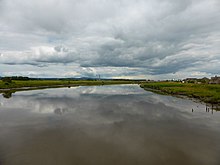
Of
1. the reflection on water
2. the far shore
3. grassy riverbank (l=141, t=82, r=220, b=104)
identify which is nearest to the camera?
the reflection on water

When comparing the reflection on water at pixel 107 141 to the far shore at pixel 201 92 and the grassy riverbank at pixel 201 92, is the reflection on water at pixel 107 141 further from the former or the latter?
the grassy riverbank at pixel 201 92

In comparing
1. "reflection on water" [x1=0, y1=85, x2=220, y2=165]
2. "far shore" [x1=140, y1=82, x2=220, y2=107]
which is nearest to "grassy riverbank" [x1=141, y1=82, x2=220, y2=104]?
"far shore" [x1=140, y1=82, x2=220, y2=107]

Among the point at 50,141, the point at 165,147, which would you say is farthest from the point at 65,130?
the point at 165,147

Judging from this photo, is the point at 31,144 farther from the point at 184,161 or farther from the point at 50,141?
the point at 184,161

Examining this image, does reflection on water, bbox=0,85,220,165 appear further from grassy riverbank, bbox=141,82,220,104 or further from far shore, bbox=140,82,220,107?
grassy riverbank, bbox=141,82,220,104

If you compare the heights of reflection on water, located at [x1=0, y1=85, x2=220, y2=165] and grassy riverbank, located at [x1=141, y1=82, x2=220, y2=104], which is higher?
grassy riverbank, located at [x1=141, y1=82, x2=220, y2=104]

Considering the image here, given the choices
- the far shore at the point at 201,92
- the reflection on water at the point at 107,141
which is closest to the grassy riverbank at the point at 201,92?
the far shore at the point at 201,92

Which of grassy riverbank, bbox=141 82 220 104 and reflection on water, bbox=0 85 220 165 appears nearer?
reflection on water, bbox=0 85 220 165

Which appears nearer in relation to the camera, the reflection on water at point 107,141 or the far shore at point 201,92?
the reflection on water at point 107,141

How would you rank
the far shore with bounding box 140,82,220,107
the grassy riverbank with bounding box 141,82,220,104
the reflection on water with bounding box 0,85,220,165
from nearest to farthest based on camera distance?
the reflection on water with bounding box 0,85,220,165
the far shore with bounding box 140,82,220,107
the grassy riverbank with bounding box 141,82,220,104

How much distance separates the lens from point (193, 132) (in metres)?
17.9

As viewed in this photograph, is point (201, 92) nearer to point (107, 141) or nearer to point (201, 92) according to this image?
point (201, 92)

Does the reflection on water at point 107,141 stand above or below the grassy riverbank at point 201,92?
below

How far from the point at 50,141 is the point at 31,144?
1.45m
